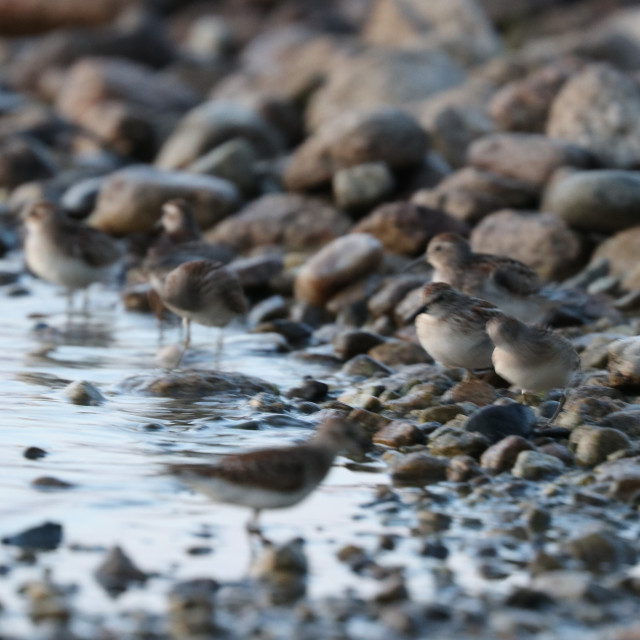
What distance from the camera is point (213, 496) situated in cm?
517

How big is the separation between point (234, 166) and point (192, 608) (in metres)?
13.4

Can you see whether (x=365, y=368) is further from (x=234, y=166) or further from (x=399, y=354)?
(x=234, y=166)

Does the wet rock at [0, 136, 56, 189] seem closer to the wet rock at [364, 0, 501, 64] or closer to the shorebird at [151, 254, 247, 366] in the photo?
the wet rock at [364, 0, 501, 64]

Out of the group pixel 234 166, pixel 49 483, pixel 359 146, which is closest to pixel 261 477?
pixel 49 483

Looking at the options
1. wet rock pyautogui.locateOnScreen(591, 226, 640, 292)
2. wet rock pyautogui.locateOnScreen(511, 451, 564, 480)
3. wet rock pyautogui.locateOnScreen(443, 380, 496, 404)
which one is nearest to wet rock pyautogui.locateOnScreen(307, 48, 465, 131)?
wet rock pyautogui.locateOnScreen(591, 226, 640, 292)

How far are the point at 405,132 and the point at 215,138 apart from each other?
4.45 m

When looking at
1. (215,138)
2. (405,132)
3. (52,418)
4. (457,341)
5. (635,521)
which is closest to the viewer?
(635,521)

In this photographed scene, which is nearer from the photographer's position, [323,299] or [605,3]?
[323,299]

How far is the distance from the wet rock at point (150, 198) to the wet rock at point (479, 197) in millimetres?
2887

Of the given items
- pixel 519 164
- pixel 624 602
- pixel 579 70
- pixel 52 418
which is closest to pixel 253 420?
pixel 52 418

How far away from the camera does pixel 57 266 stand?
12.1m

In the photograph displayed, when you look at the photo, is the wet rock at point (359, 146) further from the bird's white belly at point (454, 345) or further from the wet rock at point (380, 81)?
the bird's white belly at point (454, 345)

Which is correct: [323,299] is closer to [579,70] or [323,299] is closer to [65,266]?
[65,266]

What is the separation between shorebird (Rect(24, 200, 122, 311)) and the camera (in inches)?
477
